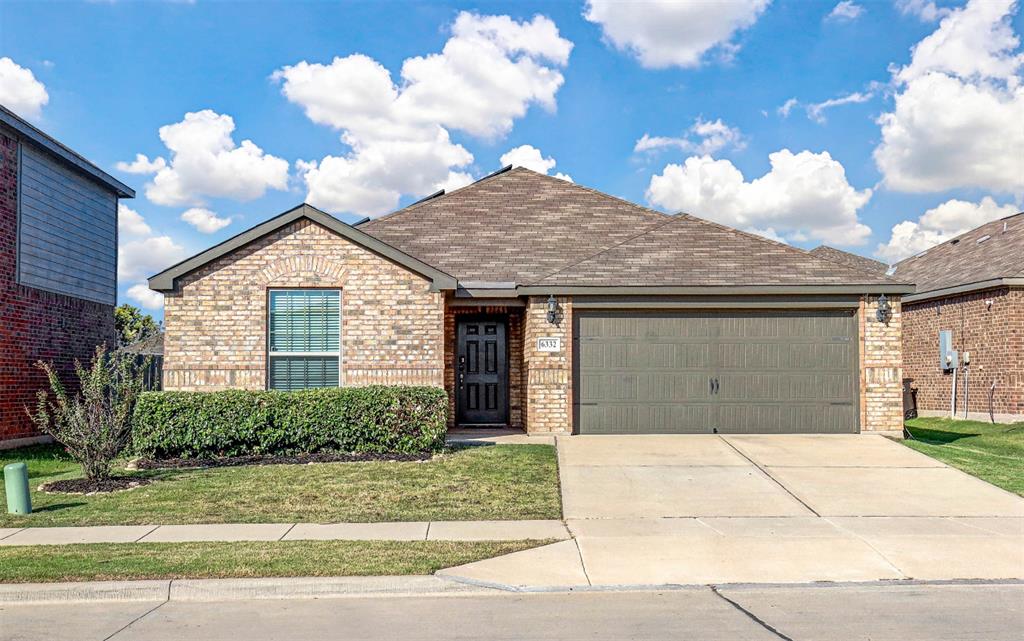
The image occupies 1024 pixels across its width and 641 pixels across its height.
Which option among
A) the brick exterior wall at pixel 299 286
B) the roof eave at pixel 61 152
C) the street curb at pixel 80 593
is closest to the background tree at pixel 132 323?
the roof eave at pixel 61 152

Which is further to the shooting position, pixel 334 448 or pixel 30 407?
pixel 30 407

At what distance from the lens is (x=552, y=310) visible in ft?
47.4

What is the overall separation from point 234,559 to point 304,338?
23.8 feet

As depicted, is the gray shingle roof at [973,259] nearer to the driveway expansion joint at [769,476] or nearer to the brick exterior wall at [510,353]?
the driveway expansion joint at [769,476]

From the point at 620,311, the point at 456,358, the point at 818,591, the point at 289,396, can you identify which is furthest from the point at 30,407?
the point at 818,591

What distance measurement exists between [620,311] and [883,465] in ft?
16.8

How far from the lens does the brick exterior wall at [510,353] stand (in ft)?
51.3

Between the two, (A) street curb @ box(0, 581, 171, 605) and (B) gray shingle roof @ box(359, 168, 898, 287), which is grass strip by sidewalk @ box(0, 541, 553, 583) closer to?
(A) street curb @ box(0, 581, 171, 605)

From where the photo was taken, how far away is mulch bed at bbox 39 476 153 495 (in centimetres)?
1046

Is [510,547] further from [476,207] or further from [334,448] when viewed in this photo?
[476,207]

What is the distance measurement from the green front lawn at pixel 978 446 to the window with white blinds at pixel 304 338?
10.0 metres

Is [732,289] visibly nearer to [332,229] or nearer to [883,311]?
[883,311]

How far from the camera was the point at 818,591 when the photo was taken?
6.52 metres

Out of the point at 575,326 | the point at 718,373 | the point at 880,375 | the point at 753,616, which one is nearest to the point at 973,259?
the point at 880,375
